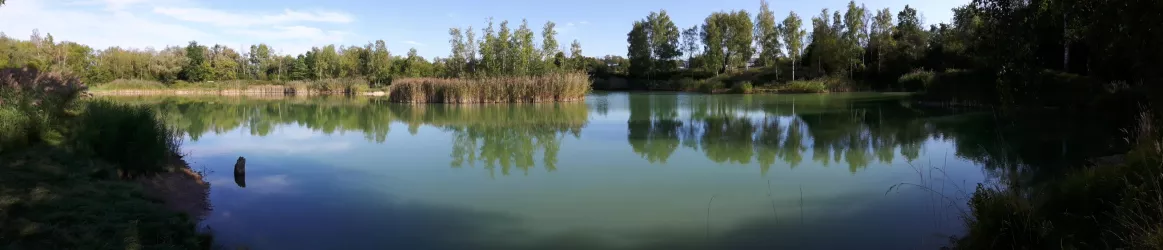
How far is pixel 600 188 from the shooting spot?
6.52 m

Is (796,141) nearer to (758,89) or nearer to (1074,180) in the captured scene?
(1074,180)

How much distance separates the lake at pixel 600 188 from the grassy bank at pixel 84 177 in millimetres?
486

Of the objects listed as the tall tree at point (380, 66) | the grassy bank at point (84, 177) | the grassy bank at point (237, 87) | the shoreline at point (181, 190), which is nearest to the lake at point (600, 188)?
the shoreline at point (181, 190)

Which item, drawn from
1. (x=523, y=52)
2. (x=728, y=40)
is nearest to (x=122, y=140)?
(x=523, y=52)

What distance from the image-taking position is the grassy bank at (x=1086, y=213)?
10.2 feet

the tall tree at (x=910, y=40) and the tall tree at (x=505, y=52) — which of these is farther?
the tall tree at (x=910, y=40)

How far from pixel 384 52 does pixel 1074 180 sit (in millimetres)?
48864

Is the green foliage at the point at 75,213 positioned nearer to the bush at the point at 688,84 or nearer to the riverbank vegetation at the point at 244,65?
the riverbank vegetation at the point at 244,65

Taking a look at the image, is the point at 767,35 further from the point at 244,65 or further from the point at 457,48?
the point at 244,65

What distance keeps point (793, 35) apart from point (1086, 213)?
38.5m

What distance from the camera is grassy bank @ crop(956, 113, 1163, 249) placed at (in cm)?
310

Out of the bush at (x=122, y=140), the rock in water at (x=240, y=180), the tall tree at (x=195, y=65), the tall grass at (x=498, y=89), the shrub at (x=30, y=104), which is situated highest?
the tall tree at (x=195, y=65)

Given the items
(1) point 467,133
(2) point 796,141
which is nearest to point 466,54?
(1) point 467,133

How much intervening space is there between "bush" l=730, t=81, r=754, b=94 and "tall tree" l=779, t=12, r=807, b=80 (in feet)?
12.0
